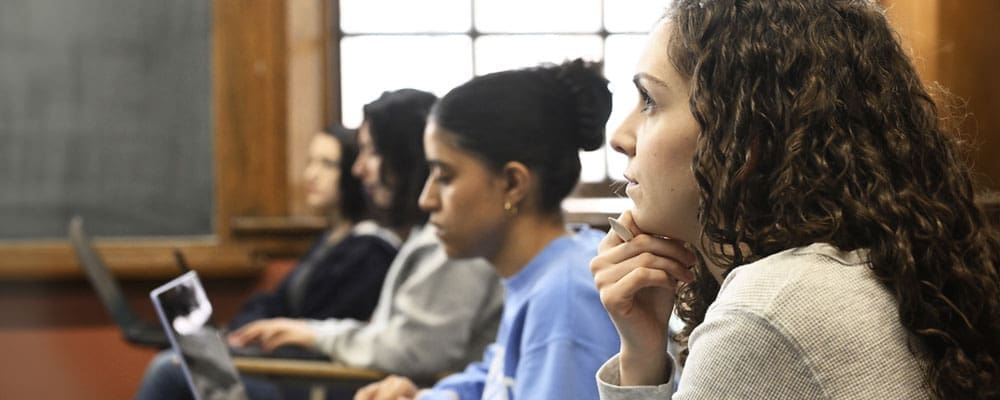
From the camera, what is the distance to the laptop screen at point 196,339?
5.38 feet

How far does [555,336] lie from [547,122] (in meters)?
0.50

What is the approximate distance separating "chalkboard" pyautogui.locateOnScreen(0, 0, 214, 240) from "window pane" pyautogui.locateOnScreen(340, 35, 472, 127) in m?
0.51

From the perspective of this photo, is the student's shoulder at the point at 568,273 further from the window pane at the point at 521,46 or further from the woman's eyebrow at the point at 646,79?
the window pane at the point at 521,46

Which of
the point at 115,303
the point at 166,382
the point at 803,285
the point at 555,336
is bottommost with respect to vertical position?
the point at 166,382

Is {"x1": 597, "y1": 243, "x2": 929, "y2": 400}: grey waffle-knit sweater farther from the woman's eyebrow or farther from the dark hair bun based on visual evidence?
the dark hair bun

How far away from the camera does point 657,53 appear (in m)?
1.15

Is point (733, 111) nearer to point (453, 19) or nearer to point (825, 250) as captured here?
point (825, 250)

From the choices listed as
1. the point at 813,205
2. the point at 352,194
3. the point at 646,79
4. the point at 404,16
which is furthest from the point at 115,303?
the point at 813,205

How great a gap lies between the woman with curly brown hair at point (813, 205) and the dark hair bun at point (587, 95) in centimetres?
79

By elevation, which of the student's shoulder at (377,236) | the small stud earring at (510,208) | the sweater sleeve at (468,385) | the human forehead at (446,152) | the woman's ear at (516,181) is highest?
the human forehead at (446,152)

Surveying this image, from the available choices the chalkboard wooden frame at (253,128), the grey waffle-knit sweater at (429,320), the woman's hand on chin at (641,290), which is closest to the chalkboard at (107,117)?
the chalkboard wooden frame at (253,128)

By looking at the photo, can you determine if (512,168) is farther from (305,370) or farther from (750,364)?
(750,364)

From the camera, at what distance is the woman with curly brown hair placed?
942mm

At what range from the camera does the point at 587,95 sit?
1950 mm
